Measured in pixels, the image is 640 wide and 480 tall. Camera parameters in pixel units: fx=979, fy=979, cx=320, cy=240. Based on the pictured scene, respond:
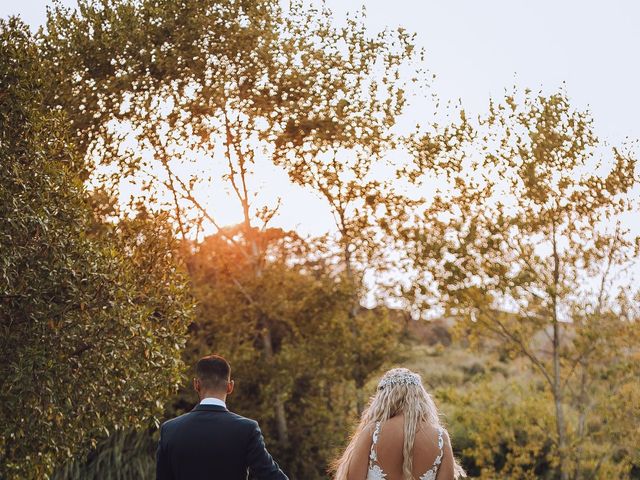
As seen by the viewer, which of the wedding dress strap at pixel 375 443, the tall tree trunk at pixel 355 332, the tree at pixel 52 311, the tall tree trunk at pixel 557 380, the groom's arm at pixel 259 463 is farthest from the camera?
the tall tree trunk at pixel 355 332

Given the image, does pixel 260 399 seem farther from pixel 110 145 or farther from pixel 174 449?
pixel 174 449

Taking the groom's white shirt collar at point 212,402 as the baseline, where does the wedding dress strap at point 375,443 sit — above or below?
below

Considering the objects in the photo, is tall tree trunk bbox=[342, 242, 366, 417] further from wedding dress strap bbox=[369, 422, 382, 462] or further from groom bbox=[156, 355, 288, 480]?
groom bbox=[156, 355, 288, 480]

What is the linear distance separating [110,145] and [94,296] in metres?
8.82

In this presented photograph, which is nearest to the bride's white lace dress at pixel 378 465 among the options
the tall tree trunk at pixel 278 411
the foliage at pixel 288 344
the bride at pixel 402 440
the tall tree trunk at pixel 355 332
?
the bride at pixel 402 440

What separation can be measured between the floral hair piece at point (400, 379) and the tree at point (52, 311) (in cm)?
603

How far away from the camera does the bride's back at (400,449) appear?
7262mm

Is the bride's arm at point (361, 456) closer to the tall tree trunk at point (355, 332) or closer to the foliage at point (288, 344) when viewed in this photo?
the foliage at point (288, 344)

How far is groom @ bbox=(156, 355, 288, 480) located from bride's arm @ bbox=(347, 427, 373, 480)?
54.4 inches

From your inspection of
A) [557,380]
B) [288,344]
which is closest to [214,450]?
[557,380]

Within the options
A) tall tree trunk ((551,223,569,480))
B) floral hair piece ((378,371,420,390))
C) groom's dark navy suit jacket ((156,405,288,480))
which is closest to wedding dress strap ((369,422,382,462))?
floral hair piece ((378,371,420,390))

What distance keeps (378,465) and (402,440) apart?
0.91 feet

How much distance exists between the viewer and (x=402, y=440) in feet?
23.9

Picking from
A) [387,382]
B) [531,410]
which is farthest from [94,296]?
[531,410]
